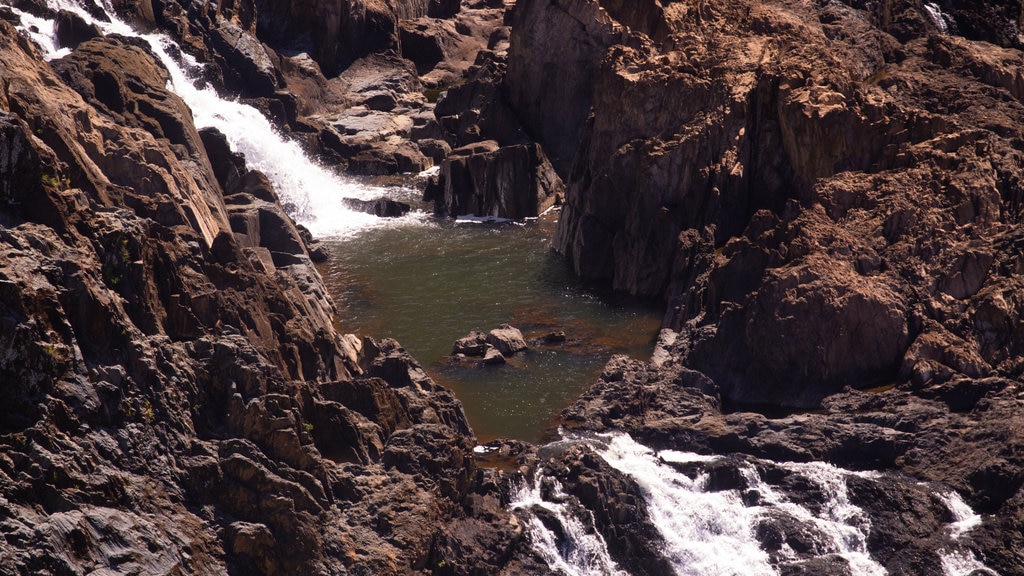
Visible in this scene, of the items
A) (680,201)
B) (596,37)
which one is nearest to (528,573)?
(680,201)

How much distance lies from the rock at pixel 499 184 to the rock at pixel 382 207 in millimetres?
2448

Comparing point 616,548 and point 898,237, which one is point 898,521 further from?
point 898,237

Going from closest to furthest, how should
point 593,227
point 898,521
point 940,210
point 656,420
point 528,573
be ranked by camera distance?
1. point 528,573
2. point 898,521
3. point 656,420
4. point 940,210
5. point 593,227

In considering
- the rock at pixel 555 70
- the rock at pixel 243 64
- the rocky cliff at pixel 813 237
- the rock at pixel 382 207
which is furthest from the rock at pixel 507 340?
the rock at pixel 243 64

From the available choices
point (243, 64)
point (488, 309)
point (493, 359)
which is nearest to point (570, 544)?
point (493, 359)

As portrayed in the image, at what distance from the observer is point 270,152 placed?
269 ft

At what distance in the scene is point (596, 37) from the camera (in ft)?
260

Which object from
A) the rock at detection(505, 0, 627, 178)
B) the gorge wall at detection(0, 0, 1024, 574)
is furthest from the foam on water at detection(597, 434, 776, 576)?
the rock at detection(505, 0, 627, 178)

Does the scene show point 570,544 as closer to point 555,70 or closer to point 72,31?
point 72,31

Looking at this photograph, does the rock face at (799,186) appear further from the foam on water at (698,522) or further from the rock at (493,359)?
the rock at (493,359)

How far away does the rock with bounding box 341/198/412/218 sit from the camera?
78062 mm

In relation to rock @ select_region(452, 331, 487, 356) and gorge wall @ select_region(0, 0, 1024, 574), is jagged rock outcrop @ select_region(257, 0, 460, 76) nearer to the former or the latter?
gorge wall @ select_region(0, 0, 1024, 574)

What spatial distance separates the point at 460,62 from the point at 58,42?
5077cm

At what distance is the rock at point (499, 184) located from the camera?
75.9m
